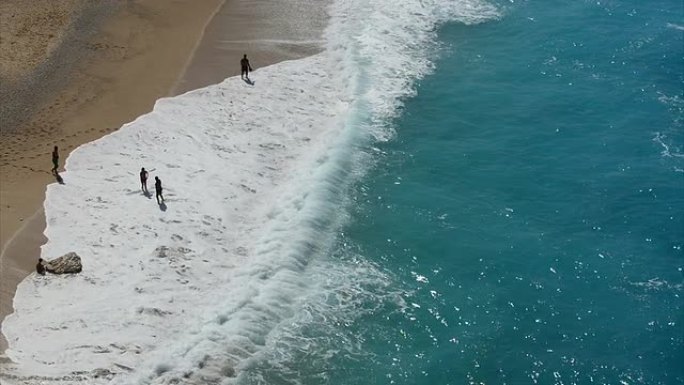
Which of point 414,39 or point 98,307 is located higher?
point 414,39

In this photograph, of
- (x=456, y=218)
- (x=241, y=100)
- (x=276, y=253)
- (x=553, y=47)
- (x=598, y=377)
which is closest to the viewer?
(x=598, y=377)

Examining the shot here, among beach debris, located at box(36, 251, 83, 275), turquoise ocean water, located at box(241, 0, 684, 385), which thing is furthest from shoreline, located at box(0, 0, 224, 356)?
turquoise ocean water, located at box(241, 0, 684, 385)

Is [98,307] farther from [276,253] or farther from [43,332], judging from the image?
[276,253]

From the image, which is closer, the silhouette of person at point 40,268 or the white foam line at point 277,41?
the silhouette of person at point 40,268

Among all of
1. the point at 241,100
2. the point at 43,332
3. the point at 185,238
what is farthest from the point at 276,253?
the point at 241,100

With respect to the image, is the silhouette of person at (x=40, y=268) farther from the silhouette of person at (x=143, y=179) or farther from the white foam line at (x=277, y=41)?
the white foam line at (x=277, y=41)

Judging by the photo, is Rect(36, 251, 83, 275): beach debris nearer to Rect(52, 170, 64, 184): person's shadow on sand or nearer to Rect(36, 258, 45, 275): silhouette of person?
Rect(36, 258, 45, 275): silhouette of person

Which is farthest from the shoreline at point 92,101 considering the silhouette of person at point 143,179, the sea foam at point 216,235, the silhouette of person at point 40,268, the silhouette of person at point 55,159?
the silhouette of person at point 143,179
